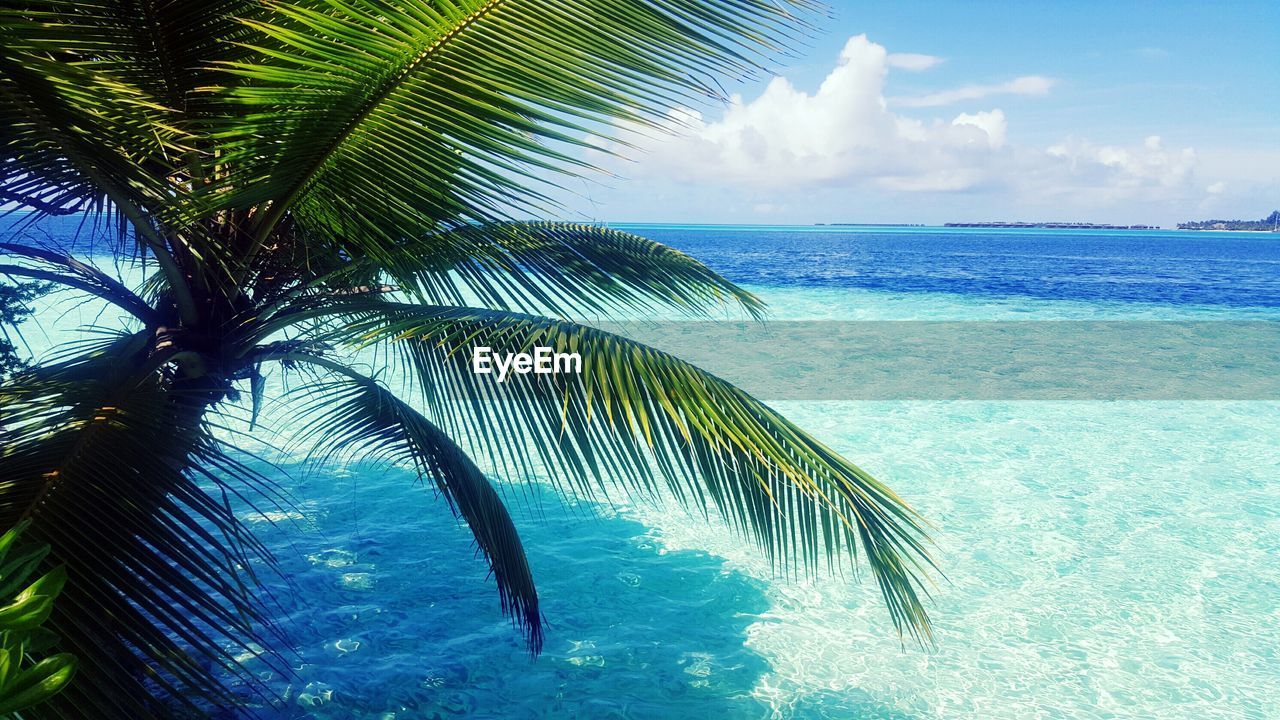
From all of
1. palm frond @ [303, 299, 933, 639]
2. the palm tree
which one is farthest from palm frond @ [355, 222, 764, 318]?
palm frond @ [303, 299, 933, 639]

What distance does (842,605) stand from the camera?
4.46 metres

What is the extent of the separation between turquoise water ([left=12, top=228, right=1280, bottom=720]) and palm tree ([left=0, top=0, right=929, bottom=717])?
55.4 inches

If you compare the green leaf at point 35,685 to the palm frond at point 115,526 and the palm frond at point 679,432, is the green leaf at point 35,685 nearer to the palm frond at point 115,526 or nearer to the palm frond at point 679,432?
the palm frond at point 115,526

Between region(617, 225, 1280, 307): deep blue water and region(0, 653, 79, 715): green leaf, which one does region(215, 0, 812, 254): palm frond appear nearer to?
region(0, 653, 79, 715): green leaf

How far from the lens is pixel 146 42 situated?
178 cm

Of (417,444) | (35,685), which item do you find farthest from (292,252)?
(35,685)

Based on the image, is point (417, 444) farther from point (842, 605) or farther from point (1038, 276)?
point (1038, 276)

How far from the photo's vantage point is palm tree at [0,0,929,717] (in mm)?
1446

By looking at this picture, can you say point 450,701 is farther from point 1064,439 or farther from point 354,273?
point 1064,439

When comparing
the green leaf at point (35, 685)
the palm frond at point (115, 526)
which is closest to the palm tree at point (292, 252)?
the palm frond at point (115, 526)

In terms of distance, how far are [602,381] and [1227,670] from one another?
13.0 ft

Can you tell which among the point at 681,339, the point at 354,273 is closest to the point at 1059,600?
the point at 354,273

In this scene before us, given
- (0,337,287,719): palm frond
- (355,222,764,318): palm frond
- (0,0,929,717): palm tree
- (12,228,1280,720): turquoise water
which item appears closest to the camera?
(0,337,287,719): palm frond

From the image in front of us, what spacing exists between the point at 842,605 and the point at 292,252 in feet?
11.5
